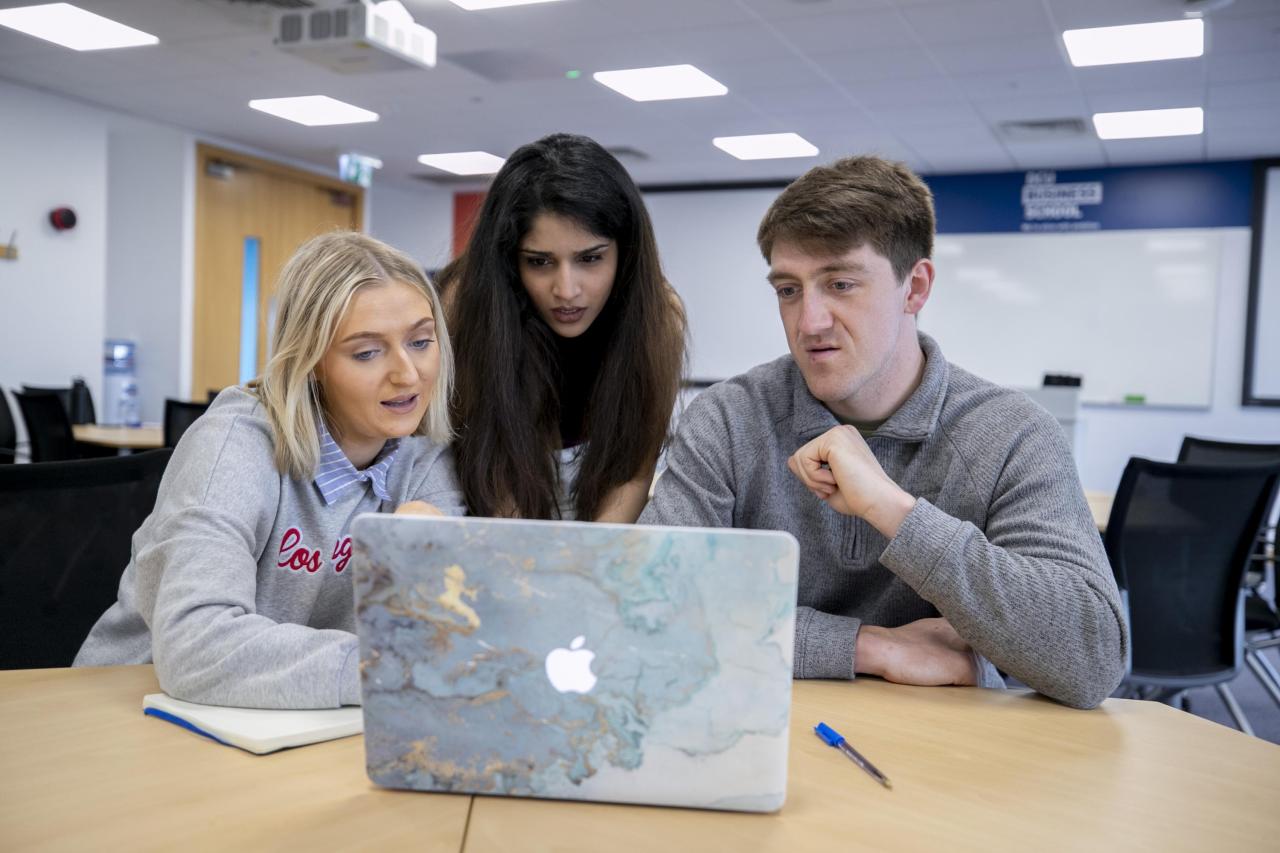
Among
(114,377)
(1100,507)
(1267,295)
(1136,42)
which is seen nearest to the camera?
(1100,507)

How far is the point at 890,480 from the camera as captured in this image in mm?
1352

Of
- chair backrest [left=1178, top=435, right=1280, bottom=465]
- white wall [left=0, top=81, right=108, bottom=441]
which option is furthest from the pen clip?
white wall [left=0, top=81, right=108, bottom=441]

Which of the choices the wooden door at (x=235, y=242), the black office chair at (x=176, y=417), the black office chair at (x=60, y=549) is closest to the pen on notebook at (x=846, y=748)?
the black office chair at (x=60, y=549)

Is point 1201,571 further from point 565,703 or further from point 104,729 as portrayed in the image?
point 104,729

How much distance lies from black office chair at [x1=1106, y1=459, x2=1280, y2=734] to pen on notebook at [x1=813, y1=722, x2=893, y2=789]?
1.85 m

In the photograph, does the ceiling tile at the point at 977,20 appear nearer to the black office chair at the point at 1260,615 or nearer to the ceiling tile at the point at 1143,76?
the ceiling tile at the point at 1143,76

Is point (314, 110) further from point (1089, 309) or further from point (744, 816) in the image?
point (744, 816)

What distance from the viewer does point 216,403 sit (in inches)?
56.7

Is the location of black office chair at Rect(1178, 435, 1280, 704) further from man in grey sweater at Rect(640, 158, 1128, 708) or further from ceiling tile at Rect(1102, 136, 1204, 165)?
ceiling tile at Rect(1102, 136, 1204, 165)

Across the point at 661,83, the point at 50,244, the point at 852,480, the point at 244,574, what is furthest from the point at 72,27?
the point at 852,480

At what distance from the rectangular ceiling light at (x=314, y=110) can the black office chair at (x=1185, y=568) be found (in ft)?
19.2

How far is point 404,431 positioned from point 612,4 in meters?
3.84

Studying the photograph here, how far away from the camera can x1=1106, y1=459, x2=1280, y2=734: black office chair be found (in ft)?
8.54

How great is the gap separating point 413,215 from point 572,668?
10.5m
